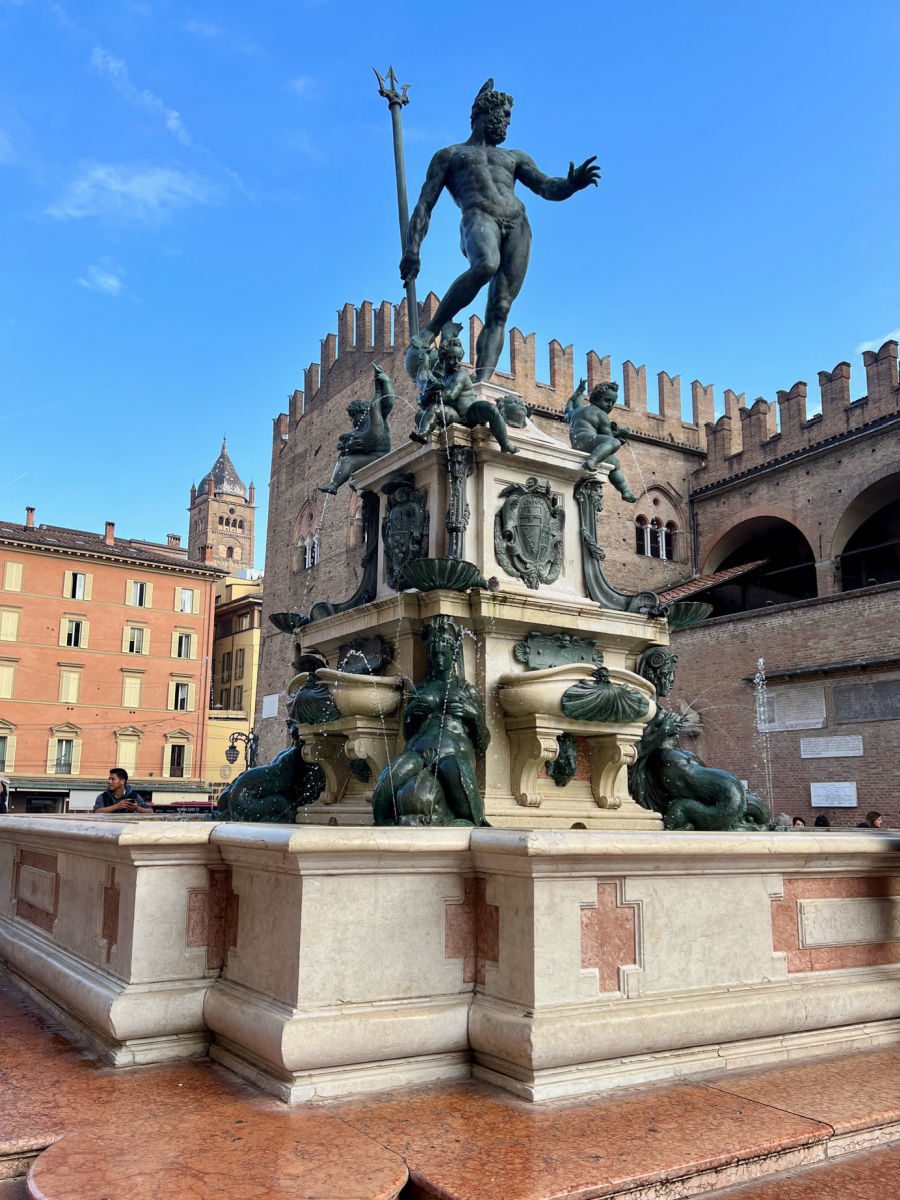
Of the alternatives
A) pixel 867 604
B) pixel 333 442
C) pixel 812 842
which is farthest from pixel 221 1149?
pixel 333 442

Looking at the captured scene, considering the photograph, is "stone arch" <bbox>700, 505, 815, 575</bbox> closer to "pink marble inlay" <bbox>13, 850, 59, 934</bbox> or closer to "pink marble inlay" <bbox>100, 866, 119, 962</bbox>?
"pink marble inlay" <bbox>13, 850, 59, 934</bbox>

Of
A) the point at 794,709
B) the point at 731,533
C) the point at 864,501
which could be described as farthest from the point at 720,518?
the point at 794,709

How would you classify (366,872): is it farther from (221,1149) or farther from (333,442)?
(333,442)

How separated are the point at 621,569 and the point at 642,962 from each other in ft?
100

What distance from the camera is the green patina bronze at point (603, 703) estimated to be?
17.8 feet

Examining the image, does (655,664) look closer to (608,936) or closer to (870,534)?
(608,936)

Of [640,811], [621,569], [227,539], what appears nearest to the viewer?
[640,811]

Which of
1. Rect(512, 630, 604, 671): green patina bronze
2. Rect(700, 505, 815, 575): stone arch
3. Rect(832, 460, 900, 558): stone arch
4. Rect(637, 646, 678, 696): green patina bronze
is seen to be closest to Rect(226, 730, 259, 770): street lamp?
Rect(637, 646, 678, 696): green patina bronze

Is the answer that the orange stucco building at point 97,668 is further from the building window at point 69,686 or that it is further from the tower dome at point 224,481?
the tower dome at point 224,481

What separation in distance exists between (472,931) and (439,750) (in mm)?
1468

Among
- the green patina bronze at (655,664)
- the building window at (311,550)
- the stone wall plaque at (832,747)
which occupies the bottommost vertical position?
the green patina bronze at (655,664)

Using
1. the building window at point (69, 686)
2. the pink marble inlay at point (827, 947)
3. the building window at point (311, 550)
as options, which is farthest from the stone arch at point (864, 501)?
the building window at point (69, 686)

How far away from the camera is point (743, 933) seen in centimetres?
371

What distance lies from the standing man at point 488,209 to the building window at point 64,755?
125 ft
